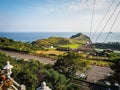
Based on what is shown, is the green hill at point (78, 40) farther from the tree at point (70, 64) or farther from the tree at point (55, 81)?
the tree at point (55, 81)

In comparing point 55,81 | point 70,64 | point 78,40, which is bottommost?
point 78,40

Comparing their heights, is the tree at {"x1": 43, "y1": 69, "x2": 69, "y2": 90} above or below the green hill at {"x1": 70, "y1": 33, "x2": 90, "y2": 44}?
above

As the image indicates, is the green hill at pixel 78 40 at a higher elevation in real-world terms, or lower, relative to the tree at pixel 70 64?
lower

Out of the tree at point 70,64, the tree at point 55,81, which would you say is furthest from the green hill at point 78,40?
the tree at point 55,81

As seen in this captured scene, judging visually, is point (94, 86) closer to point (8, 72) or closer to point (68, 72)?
point (68, 72)

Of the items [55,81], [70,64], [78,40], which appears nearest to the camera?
[55,81]

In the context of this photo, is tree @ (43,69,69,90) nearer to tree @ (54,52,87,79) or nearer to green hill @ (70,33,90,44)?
tree @ (54,52,87,79)

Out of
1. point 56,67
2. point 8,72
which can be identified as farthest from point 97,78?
point 8,72

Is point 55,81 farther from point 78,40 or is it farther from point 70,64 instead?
point 78,40

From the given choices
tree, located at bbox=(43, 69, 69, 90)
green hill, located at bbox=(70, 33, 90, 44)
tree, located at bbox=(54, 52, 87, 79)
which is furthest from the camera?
green hill, located at bbox=(70, 33, 90, 44)

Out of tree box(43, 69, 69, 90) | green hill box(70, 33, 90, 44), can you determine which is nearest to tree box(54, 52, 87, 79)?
tree box(43, 69, 69, 90)

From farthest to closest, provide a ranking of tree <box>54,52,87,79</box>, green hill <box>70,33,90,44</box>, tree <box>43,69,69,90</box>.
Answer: green hill <box>70,33,90,44</box> → tree <box>54,52,87,79</box> → tree <box>43,69,69,90</box>

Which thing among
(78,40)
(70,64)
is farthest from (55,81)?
(78,40)
